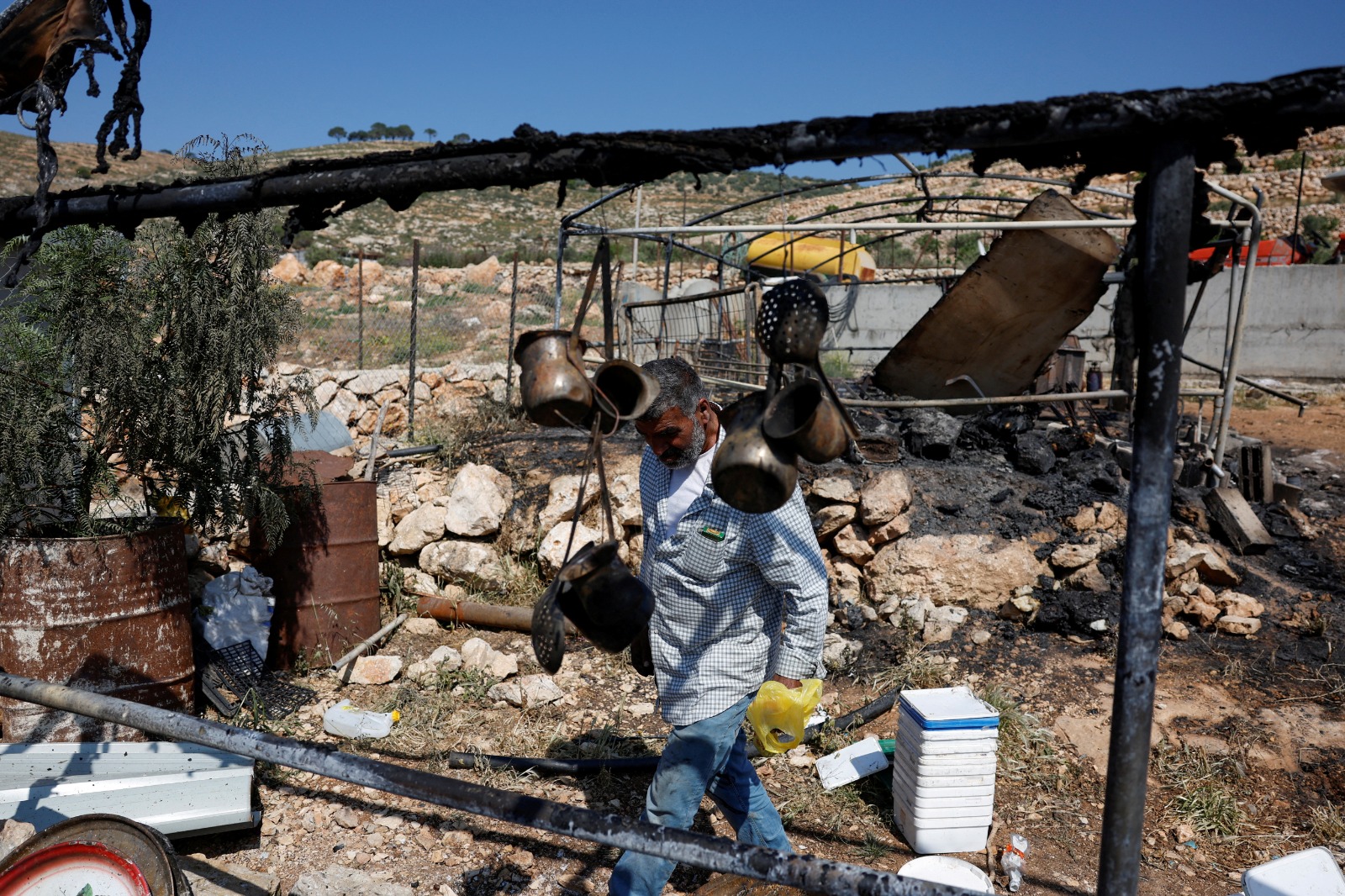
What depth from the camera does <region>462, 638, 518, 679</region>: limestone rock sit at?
5.01 meters

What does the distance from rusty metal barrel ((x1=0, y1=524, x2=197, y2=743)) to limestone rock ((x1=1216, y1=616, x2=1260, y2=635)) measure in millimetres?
5743

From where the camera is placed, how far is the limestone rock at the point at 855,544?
5.78 m

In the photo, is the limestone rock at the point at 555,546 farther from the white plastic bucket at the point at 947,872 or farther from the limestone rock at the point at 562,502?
the white plastic bucket at the point at 947,872

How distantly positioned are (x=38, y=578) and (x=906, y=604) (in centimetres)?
460

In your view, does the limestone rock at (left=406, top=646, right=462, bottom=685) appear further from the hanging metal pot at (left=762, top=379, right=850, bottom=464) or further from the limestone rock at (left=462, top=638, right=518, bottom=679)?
the hanging metal pot at (left=762, top=379, right=850, bottom=464)

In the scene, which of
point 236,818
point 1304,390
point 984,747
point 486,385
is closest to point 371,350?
point 486,385

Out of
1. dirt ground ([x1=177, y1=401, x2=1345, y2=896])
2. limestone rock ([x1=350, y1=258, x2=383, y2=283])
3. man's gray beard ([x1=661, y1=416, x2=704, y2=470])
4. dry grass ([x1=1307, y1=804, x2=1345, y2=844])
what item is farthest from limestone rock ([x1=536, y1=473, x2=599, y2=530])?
limestone rock ([x1=350, y1=258, x2=383, y2=283])

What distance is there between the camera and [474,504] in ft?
20.5

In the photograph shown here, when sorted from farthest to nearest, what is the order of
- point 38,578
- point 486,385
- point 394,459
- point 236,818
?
point 486,385, point 394,459, point 38,578, point 236,818

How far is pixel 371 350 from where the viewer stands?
1257 centimetres

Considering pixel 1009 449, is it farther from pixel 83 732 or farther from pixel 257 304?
pixel 83 732

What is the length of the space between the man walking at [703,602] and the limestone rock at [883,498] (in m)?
3.09

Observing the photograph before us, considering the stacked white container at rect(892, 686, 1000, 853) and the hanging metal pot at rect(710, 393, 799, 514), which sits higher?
the hanging metal pot at rect(710, 393, 799, 514)

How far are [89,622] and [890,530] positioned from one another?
4.49 m
